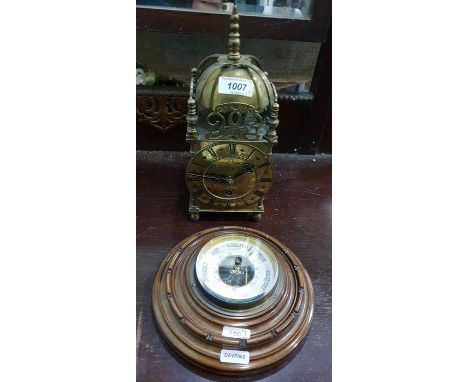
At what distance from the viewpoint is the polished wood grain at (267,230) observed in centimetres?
104

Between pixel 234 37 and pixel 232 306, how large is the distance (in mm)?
692

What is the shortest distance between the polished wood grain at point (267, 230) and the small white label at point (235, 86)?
0.44 meters

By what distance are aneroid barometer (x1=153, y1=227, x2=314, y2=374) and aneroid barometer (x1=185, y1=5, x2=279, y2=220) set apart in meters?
0.20

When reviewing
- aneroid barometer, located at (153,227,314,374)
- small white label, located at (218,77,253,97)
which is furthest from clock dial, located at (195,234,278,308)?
small white label, located at (218,77,253,97)

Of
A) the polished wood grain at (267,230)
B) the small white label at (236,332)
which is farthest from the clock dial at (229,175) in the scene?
the small white label at (236,332)

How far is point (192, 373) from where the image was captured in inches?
39.8

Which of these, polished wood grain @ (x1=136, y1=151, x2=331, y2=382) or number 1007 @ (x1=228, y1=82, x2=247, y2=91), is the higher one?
number 1007 @ (x1=228, y1=82, x2=247, y2=91)

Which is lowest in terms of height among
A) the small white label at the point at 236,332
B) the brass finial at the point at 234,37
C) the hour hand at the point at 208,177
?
the small white label at the point at 236,332

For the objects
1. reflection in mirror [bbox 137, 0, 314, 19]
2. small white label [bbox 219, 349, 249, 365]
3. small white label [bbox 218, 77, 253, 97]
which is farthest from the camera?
reflection in mirror [bbox 137, 0, 314, 19]

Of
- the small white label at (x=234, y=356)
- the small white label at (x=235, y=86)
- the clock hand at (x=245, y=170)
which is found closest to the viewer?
the small white label at (x=234, y=356)

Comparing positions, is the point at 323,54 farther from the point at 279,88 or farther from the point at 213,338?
the point at 213,338

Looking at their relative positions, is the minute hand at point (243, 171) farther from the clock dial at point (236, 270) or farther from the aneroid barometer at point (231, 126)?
the clock dial at point (236, 270)

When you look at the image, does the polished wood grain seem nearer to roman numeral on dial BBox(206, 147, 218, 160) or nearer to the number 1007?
roman numeral on dial BBox(206, 147, 218, 160)

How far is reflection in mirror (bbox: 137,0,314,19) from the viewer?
1.34 m
